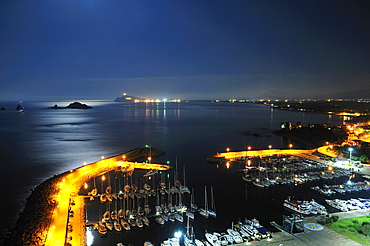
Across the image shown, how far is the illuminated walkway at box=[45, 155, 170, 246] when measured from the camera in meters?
15.4

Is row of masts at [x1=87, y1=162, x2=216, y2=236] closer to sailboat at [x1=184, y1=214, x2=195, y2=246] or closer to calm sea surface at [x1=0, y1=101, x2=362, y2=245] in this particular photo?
calm sea surface at [x1=0, y1=101, x2=362, y2=245]

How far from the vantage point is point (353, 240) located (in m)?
14.3

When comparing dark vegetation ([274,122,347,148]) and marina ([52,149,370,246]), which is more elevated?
dark vegetation ([274,122,347,148])

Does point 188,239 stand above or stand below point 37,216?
below

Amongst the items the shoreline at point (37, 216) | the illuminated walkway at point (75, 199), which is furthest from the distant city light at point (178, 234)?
the shoreline at point (37, 216)

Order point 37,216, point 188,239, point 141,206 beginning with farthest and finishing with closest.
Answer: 1. point 141,206
2. point 37,216
3. point 188,239

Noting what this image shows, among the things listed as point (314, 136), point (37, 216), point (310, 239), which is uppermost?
point (314, 136)

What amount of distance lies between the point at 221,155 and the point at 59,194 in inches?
821

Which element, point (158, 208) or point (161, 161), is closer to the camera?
point (158, 208)

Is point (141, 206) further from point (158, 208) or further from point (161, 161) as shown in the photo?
point (161, 161)

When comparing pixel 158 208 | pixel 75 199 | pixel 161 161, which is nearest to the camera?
pixel 158 208

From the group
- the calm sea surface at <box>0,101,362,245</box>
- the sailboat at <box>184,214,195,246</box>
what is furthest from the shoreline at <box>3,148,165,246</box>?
the sailboat at <box>184,214,195,246</box>

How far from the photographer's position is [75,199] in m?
21.0

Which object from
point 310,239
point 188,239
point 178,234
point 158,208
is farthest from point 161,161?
point 310,239
